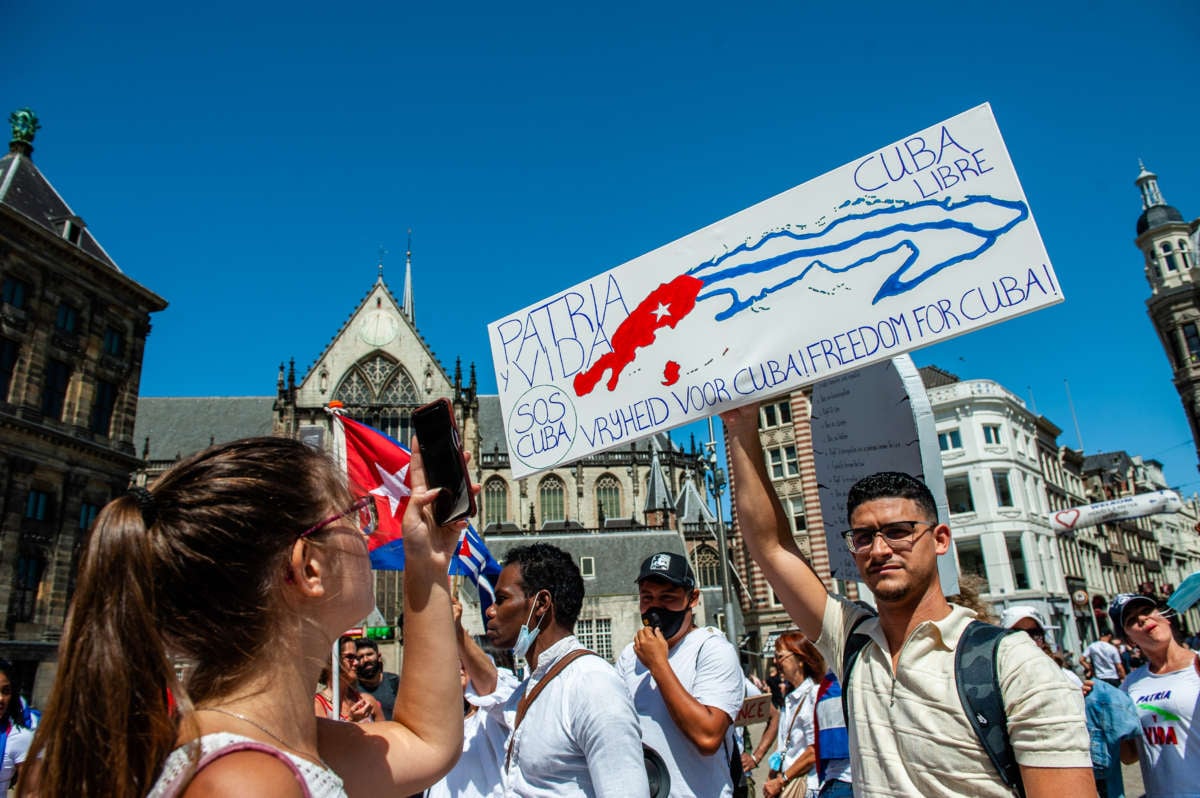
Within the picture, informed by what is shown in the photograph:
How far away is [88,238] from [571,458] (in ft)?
112

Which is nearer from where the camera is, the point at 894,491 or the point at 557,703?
the point at 894,491

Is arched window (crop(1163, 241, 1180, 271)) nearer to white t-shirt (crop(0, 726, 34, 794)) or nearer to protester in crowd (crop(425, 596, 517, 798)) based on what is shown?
protester in crowd (crop(425, 596, 517, 798))

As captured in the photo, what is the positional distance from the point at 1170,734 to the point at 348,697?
19.7ft

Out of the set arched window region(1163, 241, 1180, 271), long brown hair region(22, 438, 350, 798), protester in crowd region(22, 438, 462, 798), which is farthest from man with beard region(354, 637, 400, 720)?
arched window region(1163, 241, 1180, 271)

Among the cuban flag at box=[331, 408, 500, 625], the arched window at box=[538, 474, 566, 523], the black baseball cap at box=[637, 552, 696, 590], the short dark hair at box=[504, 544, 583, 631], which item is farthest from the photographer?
the arched window at box=[538, 474, 566, 523]

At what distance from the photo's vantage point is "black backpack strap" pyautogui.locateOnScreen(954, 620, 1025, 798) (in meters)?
1.86

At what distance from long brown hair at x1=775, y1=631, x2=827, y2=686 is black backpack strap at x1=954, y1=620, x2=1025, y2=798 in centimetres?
301

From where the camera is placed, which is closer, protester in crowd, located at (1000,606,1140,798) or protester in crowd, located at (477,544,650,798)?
protester in crowd, located at (477,544,650,798)

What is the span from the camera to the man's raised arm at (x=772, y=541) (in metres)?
2.47

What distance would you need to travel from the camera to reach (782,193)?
10.3 ft

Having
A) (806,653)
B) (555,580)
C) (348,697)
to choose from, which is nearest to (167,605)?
(555,580)

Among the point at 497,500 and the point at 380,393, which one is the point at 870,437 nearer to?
the point at 380,393

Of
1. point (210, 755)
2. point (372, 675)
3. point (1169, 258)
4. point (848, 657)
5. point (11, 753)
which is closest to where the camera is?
point (210, 755)

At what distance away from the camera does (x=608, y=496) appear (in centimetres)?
4988
